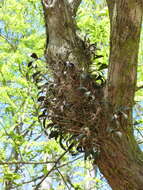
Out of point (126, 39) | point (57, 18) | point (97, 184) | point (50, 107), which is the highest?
point (57, 18)

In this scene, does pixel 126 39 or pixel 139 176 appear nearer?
pixel 126 39

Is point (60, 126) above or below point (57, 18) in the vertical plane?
below

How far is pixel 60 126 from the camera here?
2162 mm

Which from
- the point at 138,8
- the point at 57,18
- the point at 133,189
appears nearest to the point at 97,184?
the point at 133,189

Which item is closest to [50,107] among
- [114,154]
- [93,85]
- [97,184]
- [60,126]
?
[60,126]

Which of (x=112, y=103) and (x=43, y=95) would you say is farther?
(x=43, y=95)

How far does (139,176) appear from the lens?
2.02 metres

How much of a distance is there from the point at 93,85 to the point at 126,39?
16.8 inches

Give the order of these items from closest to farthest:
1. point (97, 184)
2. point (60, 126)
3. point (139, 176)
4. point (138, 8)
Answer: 1. point (138, 8)
2. point (139, 176)
3. point (60, 126)
4. point (97, 184)

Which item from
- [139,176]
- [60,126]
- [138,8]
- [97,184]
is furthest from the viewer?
[97,184]

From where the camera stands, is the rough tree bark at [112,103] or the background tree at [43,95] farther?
the background tree at [43,95]

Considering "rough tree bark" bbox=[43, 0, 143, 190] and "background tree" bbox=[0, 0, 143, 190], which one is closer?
"rough tree bark" bbox=[43, 0, 143, 190]

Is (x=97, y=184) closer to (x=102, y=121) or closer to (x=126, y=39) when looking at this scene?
(x=102, y=121)

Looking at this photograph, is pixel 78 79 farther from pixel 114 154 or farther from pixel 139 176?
pixel 139 176
